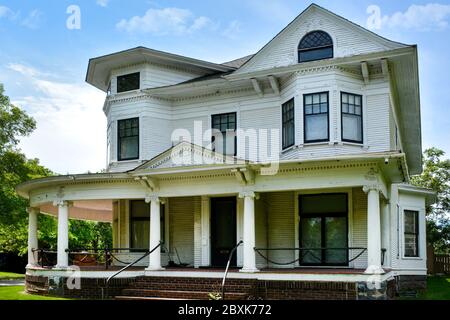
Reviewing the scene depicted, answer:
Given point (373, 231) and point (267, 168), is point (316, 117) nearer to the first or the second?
point (267, 168)

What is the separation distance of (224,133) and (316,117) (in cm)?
355

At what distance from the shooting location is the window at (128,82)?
21.4m

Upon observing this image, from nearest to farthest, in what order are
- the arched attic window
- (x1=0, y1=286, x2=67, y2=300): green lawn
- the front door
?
(x1=0, y1=286, x2=67, y2=300): green lawn → the arched attic window → the front door

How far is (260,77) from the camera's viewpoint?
18609 mm

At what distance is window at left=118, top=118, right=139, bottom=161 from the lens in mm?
21047

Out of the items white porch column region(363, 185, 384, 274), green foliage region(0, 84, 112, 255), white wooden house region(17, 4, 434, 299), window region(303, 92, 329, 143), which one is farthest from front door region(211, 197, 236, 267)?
green foliage region(0, 84, 112, 255)

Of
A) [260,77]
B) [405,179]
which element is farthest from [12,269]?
[405,179]

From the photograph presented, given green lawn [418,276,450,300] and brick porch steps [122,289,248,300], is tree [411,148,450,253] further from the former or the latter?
brick porch steps [122,289,248,300]

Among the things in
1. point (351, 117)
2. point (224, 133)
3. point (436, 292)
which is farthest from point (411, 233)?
→ point (224, 133)

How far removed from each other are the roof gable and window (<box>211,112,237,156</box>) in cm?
182

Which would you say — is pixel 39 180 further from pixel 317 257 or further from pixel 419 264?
pixel 419 264

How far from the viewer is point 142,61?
69.4 feet
